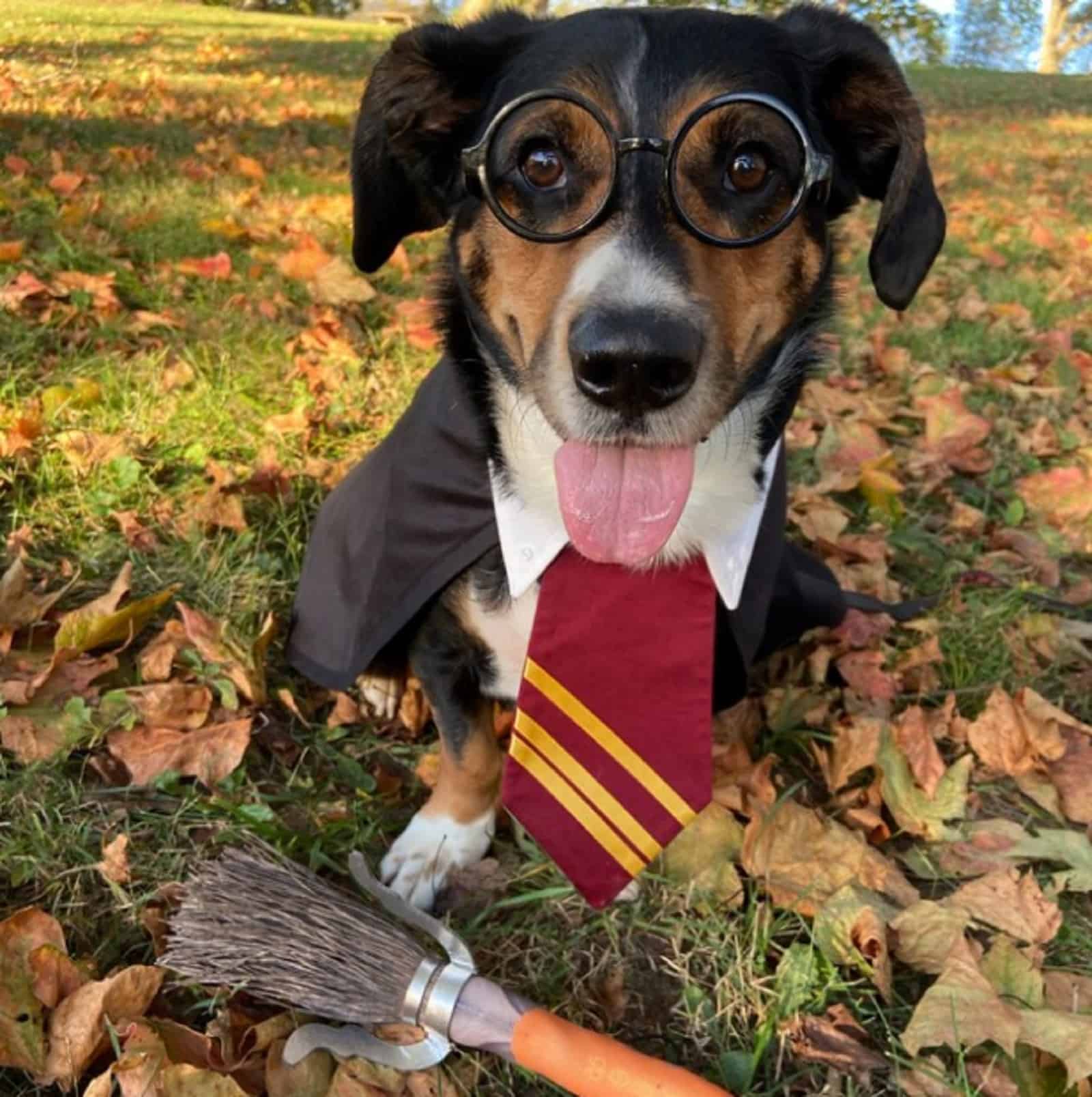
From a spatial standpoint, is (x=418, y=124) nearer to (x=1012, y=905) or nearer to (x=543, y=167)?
(x=543, y=167)

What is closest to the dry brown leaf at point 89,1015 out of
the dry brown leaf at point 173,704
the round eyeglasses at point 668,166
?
the dry brown leaf at point 173,704

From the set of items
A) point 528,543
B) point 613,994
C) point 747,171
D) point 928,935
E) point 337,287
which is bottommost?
point 613,994

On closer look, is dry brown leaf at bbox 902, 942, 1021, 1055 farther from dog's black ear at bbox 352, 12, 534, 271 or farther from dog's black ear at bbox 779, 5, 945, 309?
dog's black ear at bbox 352, 12, 534, 271

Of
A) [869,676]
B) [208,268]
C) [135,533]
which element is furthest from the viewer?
[208,268]

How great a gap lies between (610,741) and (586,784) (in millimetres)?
106

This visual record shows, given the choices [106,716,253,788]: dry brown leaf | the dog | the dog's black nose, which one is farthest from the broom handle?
the dog's black nose

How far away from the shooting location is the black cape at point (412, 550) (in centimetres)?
215

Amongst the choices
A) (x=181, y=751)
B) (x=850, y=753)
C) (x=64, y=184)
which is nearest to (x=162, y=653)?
(x=181, y=751)

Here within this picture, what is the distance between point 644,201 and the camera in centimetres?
181

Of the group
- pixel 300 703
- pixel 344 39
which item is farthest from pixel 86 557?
pixel 344 39

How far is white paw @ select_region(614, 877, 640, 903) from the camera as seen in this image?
216cm

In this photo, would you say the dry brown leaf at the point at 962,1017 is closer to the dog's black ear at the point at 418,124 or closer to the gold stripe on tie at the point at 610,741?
the gold stripe on tie at the point at 610,741

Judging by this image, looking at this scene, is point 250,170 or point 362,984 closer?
point 362,984

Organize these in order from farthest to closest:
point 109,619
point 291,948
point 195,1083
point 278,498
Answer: point 278,498 < point 109,619 < point 291,948 < point 195,1083
